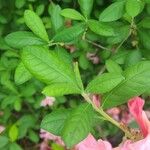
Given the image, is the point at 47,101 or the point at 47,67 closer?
the point at 47,67

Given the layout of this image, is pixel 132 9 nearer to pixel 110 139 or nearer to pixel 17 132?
pixel 17 132

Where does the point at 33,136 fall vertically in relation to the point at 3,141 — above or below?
below

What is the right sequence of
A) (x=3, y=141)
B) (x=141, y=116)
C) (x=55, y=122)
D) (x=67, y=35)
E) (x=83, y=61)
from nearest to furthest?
1. (x=141, y=116)
2. (x=55, y=122)
3. (x=67, y=35)
4. (x=3, y=141)
5. (x=83, y=61)

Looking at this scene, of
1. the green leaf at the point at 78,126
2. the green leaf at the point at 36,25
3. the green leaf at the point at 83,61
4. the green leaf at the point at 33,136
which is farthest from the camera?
the green leaf at the point at 33,136

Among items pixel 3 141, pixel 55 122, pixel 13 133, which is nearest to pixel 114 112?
pixel 13 133

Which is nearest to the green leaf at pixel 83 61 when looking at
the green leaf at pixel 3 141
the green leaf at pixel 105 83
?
the green leaf at pixel 3 141

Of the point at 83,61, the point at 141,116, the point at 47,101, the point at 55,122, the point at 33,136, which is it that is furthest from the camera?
the point at 33,136

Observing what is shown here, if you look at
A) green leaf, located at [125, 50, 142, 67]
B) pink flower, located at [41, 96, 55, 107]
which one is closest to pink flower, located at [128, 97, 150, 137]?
green leaf, located at [125, 50, 142, 67]

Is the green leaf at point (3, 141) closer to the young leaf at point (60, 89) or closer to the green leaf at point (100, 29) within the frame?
the green leaf at point (100, 29)

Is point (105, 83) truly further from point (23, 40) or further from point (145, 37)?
point (145, 37)
